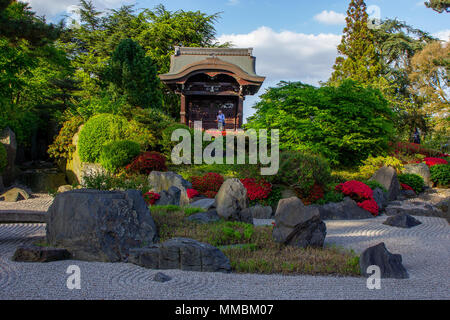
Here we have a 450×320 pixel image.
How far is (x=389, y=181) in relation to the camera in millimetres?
12703

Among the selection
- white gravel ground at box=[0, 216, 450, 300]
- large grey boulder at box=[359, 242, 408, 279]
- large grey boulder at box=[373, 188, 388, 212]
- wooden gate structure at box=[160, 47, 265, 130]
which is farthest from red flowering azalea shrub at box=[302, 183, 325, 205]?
wooden gate structure at box=[160, 47, 265, 130]

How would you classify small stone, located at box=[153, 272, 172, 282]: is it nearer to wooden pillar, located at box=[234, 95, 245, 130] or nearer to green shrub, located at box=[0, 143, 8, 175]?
green shrub, located at box=[0, 143, 8, 175]

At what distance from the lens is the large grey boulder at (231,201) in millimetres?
8195

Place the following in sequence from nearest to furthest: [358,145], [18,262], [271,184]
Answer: [18,262] < [271,184] < [358,145]

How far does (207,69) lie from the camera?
1989cm

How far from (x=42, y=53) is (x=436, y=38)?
3090 centimetres

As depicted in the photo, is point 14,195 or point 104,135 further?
point 104,135

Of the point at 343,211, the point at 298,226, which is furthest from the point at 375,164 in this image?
the point at 298,226

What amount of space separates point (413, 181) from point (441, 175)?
81.7 inches

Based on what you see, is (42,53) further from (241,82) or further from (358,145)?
(358,145)

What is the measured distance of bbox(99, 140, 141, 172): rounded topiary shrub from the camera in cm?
1315

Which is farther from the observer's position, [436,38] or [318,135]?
[436,38]

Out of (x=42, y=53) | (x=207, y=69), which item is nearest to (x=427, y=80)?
(x=207, y=69)

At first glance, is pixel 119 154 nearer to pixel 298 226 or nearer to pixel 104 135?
pixel 104 135
